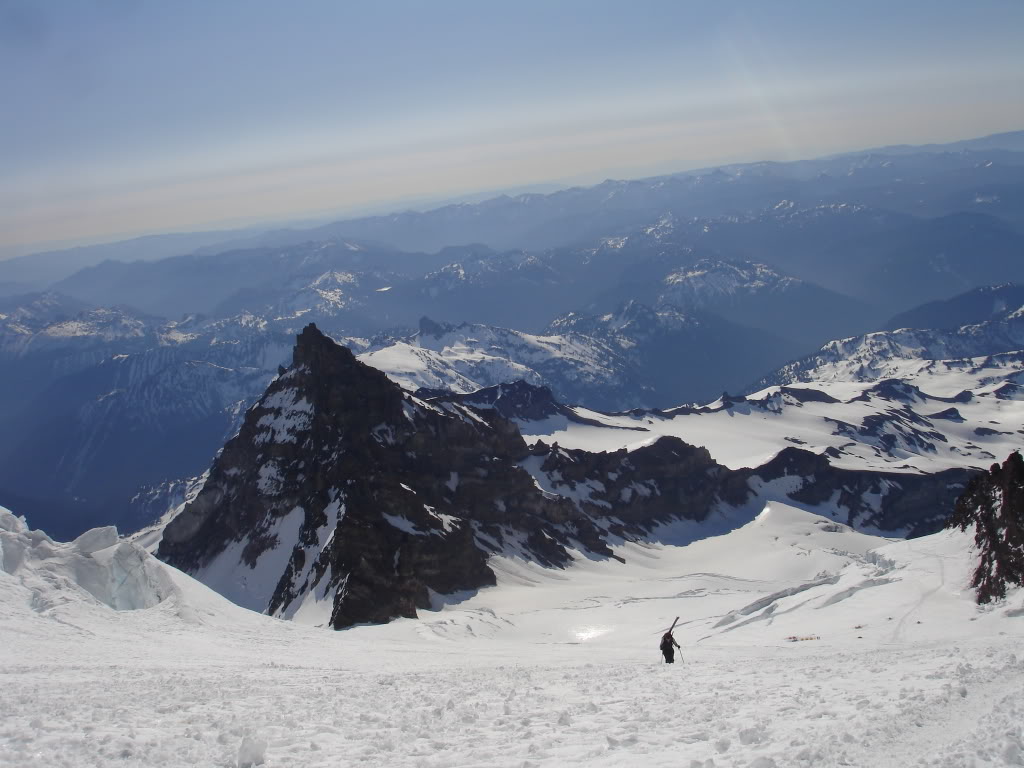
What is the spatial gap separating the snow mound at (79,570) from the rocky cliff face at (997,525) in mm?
47739

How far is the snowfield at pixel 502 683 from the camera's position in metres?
16.9

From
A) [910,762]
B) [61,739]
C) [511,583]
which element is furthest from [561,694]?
[511,583]

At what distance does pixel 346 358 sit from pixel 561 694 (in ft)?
367

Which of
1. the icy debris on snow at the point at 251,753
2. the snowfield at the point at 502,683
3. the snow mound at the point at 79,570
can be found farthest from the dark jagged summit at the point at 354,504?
the icy debris on snow at the point at 251,753

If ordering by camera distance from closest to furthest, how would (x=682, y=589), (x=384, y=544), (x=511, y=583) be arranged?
1. (x=384, y=544)
2. (x=682, y=589)
3. (x=511, y=583)

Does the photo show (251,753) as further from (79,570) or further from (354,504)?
(354,504)

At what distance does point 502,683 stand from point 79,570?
113 ft

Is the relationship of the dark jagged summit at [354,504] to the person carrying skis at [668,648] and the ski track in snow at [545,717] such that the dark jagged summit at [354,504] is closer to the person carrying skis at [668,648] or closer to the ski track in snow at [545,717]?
the person carrying skis at [668,648]

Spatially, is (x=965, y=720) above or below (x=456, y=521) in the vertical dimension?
above

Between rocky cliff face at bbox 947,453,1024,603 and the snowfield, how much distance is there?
1.30 metres

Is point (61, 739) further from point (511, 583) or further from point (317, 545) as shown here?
point (511, 583)

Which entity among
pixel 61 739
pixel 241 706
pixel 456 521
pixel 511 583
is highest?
pixel 61 739

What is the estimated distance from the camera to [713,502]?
182 m

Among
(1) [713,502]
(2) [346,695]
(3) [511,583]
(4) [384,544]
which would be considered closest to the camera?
(2) [346,695]
